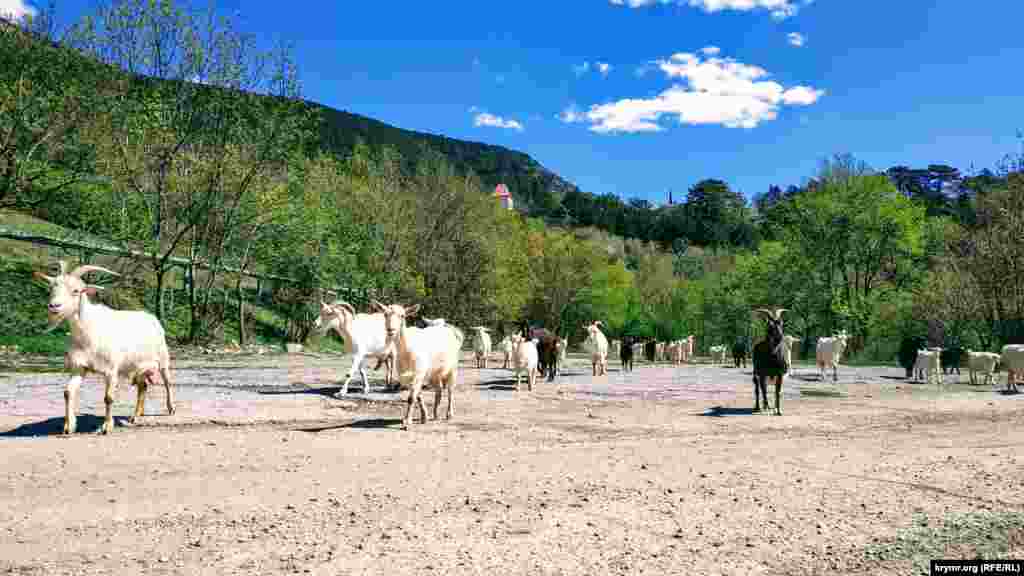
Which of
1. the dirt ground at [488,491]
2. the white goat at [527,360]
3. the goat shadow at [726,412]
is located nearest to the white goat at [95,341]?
the dirt ground at [488,491]

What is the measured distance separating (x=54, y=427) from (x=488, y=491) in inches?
272

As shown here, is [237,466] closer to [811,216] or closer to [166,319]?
[166,319]

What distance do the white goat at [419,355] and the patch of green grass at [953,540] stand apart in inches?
286

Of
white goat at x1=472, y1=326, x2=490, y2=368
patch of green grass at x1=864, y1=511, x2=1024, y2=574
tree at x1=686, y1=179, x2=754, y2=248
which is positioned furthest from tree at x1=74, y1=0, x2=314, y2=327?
tree at x1=686, y1=179, x2=754, y2=248

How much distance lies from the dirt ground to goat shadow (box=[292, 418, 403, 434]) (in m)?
0.07

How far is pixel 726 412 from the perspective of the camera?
14492 mm

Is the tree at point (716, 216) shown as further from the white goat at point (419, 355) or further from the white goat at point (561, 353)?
the white goat at point (419, 355)

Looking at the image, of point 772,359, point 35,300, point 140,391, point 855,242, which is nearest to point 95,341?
point 140,391

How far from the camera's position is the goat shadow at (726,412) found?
1412 cm

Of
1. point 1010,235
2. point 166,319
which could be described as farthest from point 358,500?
point 1010,235

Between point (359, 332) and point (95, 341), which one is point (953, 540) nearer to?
point (95, 341)

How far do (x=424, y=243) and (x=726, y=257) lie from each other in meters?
70.7

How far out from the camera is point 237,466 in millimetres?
8008

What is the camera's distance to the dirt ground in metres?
5.14
